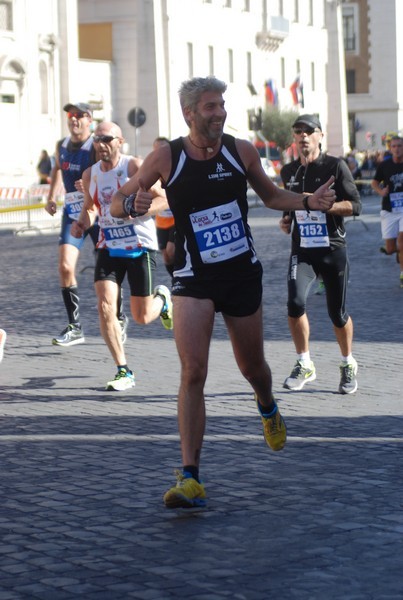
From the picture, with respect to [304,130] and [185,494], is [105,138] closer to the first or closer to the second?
[304,130]

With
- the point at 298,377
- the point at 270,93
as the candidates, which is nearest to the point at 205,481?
the point at 298,377

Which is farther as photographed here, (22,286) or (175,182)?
(22,286)

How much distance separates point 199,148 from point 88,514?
5.55 ft

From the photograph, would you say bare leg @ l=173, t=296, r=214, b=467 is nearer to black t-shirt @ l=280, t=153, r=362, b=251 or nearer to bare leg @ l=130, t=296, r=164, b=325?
black t-shirt @ l=280, t=153, r=362, b=251

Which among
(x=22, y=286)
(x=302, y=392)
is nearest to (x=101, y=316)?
(x=302, y=392)

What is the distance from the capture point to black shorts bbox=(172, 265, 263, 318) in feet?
22.6

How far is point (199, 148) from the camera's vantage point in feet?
22.4

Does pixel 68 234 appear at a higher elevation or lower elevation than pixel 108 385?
higher

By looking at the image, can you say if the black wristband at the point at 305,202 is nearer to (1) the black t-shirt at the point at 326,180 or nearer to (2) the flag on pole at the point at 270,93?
(1) the black t-shirt at the point at 326,180

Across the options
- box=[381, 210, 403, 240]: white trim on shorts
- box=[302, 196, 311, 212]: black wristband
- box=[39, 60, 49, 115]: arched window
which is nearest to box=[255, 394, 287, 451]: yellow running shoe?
box=[302, 196, 311, 212]: black wristband

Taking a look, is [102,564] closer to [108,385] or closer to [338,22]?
[108,385]

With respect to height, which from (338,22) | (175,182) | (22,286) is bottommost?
(22,286)

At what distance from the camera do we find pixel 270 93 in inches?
3123

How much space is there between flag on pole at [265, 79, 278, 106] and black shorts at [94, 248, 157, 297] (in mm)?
68741
